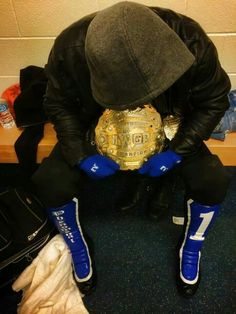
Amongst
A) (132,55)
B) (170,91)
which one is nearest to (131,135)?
(170,91)

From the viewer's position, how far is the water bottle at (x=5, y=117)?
1369 millimetres

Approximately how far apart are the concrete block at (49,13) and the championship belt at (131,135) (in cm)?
55

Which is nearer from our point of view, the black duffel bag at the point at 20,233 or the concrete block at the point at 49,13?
the black duffel bag at the point at 20,233

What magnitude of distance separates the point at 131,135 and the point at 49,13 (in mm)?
714

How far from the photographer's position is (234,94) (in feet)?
4.30

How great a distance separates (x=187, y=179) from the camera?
927mm

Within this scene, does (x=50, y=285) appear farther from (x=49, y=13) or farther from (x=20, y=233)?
(x=49, y=13)

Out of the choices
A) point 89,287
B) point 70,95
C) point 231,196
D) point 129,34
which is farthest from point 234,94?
point 89,287

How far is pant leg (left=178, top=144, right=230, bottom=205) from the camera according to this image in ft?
2.87

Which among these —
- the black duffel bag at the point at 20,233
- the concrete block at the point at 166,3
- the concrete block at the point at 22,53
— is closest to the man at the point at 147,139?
the black duffel bag at the point at 20,233

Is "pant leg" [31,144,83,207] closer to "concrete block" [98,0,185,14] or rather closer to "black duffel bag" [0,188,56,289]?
"black duffel bag" [0,188,56,289]

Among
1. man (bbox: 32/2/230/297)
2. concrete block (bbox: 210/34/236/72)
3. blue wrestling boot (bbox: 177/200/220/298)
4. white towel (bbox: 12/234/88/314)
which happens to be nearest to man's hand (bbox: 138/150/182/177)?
man (bbox: 32/2/230/297)

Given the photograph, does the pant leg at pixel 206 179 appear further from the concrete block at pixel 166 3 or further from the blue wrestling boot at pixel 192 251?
the concrete block at pixel 166 3

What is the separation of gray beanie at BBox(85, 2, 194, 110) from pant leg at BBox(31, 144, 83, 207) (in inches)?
14.2
